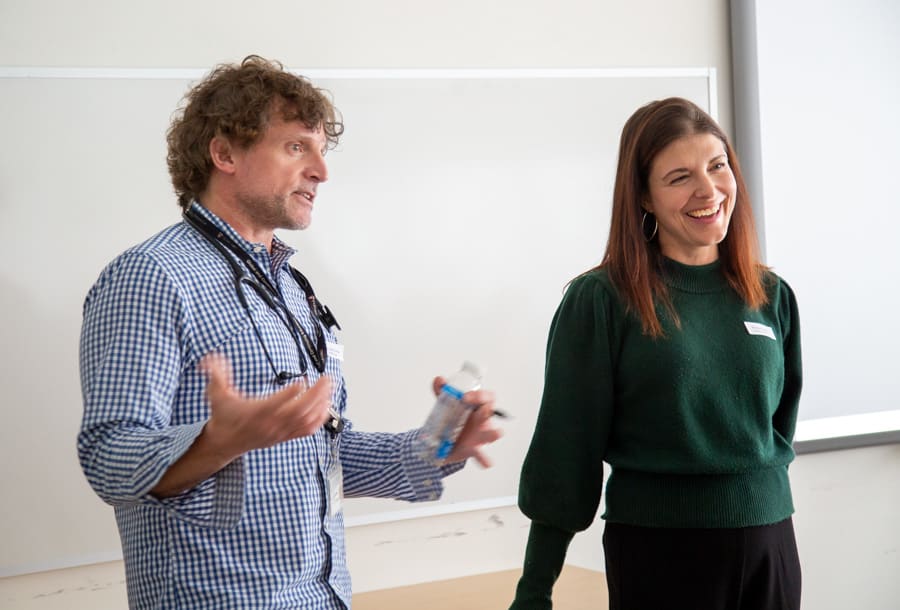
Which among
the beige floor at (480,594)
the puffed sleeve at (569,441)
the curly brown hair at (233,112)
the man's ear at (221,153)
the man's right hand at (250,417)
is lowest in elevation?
the beige floor at (480,594)

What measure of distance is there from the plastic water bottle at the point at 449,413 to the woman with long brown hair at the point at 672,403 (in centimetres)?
36

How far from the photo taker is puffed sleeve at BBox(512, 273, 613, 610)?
1.76m

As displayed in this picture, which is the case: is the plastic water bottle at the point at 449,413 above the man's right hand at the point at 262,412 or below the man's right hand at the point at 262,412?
below

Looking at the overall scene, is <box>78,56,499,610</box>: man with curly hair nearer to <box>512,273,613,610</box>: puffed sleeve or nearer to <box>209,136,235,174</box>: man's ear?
<box>209,136,235,174</box>: man's ear

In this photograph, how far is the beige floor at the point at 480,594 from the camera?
2.56 metres

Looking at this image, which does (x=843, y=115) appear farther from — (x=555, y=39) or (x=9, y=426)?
(x=9, y=426)

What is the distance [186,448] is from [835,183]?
9.14 feet

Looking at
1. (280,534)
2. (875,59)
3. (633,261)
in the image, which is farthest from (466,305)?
(875,59)

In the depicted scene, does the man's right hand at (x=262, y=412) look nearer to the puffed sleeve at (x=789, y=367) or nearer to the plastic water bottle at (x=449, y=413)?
the plastic water bottle at (x=449, y=413)

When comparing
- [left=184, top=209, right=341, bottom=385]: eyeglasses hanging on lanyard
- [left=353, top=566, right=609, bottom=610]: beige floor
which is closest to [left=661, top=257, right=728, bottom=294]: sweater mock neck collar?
[left=184, top=209, right=341, bottom=385]: eyeglasses hanging on lanyard

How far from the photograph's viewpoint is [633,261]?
1820mm

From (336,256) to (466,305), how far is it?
429 mm

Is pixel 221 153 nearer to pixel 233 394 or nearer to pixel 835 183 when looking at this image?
pixel 233 394

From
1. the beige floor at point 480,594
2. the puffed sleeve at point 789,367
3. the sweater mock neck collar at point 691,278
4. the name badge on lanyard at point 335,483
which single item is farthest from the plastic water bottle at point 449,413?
the beige floor at point 480,594
